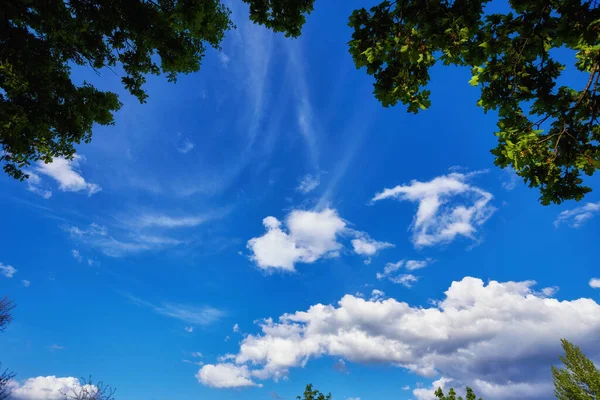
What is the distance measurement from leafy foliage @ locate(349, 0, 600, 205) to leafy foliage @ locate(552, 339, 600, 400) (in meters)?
46.0

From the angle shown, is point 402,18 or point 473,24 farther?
point 402,18

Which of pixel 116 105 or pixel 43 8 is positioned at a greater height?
pixel 116 105

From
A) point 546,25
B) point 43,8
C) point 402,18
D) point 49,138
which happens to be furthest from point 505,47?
point 49,138

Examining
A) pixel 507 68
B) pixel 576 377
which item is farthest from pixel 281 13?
pixel 576 377

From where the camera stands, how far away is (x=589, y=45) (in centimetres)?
415

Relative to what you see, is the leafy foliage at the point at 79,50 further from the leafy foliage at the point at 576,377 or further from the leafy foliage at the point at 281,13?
the leafy foliage at the point at 576,377

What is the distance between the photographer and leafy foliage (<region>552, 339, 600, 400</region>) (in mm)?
34625

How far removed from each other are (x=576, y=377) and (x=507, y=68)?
51192 mm

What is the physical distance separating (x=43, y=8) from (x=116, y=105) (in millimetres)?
3057

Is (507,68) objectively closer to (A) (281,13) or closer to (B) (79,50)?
(A) (281,13)

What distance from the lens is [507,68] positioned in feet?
16.7

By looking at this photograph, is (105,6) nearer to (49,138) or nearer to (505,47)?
(49,138)

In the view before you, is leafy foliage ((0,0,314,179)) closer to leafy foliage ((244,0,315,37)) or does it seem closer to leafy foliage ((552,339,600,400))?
leafy foliage ((244,0,315,37))

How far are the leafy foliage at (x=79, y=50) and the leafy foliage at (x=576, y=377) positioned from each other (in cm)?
5118
